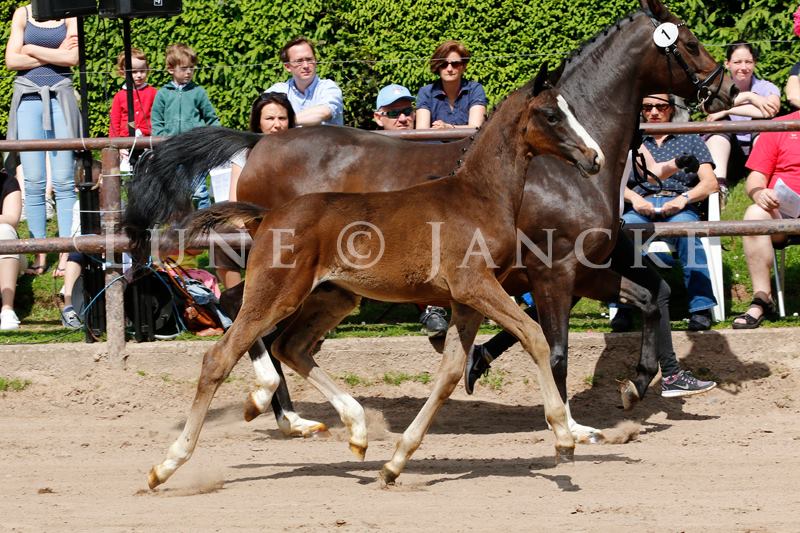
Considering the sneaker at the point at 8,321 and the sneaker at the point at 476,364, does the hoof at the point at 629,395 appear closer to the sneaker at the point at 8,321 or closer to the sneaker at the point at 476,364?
the sneaker at the point at 476,364

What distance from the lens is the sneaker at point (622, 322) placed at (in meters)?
8.05

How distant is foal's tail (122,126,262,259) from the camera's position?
6391 millimetres

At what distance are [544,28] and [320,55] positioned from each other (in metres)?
2.12

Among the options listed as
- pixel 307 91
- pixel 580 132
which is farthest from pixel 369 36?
pixel 580 132

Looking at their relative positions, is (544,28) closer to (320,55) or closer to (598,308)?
(320,55)

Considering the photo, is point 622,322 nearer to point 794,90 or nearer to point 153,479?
point 794,90

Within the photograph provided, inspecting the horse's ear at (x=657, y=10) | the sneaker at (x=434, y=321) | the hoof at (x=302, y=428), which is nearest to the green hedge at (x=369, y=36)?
the sneaker at (x=434, y=321)

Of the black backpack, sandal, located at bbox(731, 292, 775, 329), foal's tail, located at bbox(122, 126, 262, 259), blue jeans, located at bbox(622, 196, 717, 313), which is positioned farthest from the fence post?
sandal, located at bbox(731, 292, 775, 329)

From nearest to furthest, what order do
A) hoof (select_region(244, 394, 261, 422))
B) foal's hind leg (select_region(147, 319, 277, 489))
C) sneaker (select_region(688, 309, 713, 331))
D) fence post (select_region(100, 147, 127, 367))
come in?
foal's hind leg (select_region(147, 319, 277, 489)) < hoof (select_region(244, 394, 261, 422)) < fence post (select_region(100, 147, 127, 367)) < sneaker (select_region(688, 309, 713, 331))

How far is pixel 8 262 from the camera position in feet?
28.4

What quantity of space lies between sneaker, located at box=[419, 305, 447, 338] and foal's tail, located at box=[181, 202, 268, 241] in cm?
219

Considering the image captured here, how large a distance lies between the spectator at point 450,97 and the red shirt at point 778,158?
1972 mm

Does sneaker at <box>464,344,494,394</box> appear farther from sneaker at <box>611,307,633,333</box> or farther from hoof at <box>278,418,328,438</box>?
sneaker at <box>611,307,633,333</box>

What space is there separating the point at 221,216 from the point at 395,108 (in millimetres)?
3084
